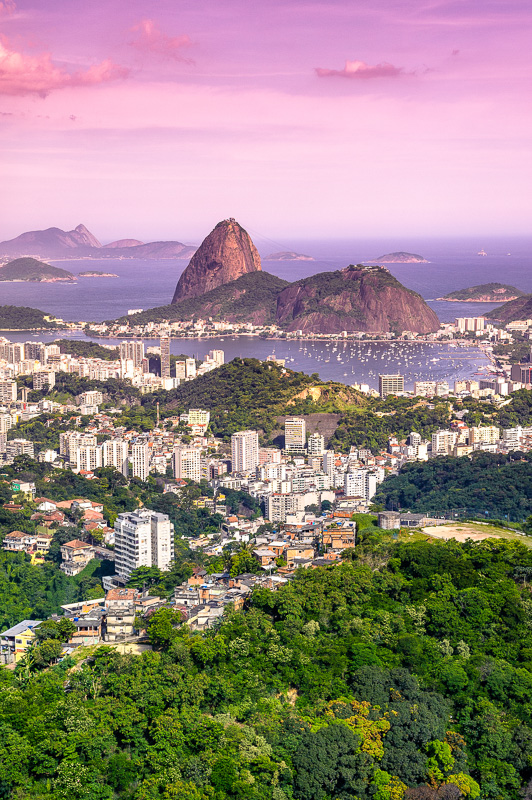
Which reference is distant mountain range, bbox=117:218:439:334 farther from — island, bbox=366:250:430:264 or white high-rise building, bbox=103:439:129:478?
island, bbox=366:250:430:264

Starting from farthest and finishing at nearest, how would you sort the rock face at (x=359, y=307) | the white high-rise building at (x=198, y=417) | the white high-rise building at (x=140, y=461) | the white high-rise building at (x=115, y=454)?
1. the rock face at (x=359, y=307)
2. the white high-rise building at (x=198, y=417)
3. the white high-rise building at (x=115, y=454)
4. the white high-rise building at (x=140, y=461)

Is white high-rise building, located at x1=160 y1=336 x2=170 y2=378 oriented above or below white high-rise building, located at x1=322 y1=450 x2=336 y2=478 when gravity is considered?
above

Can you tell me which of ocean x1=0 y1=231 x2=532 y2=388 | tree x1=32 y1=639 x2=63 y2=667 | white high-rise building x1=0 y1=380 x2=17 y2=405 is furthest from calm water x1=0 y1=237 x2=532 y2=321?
tree x1=32 y1=639 x2=63 y2=667

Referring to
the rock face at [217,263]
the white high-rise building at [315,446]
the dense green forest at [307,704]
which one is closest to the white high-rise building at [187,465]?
the white high-rise building at [315,446]

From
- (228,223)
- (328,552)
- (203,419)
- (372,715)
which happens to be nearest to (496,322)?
(228,223)

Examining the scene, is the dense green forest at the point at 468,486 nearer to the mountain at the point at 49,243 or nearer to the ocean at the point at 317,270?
the ocean at the point at 317,270

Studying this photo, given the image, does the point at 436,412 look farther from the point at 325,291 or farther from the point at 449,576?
the point at 325,291
